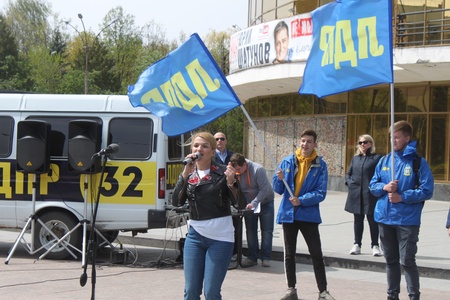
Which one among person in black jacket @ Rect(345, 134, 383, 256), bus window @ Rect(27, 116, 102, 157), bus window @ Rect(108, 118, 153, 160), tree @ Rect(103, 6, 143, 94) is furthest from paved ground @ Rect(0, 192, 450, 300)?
tree @ Rect(103, 6, 143, 94)

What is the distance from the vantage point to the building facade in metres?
24.1

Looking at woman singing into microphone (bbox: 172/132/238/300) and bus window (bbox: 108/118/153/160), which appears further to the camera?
bus window (bbox: 108/118/153/160)

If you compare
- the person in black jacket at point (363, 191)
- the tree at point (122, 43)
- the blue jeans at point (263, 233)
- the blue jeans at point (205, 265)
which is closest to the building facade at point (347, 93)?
the person in black jacket at point (363, 191)

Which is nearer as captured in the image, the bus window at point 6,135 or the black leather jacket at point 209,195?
the black leather jacket at point 209,195

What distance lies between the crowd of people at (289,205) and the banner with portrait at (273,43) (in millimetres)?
14229

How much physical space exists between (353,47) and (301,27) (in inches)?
715

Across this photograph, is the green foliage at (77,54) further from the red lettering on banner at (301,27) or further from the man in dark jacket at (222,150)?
the man in dark jacket at (222,150)

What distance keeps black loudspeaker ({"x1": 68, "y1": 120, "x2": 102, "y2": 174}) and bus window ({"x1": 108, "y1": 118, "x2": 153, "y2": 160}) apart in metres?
0.31

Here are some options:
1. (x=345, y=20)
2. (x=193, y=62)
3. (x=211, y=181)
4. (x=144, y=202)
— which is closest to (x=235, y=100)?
(x=193, y=62)

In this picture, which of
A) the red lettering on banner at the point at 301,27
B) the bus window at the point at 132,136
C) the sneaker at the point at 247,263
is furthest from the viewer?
the red lettering on banner at the point at 301,27

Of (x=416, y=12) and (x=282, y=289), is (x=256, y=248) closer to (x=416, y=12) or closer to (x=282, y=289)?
(x=282, y=289)

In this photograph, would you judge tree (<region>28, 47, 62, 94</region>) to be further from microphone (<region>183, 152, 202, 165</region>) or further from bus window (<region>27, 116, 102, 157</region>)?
microphone (<region>183, 152, 202, 165</region>)

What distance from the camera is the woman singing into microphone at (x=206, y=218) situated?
6.25 m

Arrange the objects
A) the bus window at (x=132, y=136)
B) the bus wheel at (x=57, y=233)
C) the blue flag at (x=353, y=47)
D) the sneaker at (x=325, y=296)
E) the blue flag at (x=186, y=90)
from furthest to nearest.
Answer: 1. the bus wheel at (x=57, y=233)
2. the bus window at (x=132, y=136)
3. the sneaker at (x=325, y=296)
4. the blue flag at (x=186, y=90)
5. the blue flag at (x=353, y=47)
